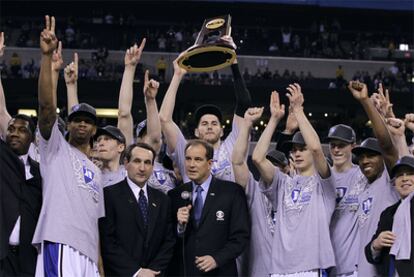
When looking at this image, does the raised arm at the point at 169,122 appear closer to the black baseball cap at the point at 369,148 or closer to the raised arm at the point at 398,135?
the black baseball cap at the point at 369,148

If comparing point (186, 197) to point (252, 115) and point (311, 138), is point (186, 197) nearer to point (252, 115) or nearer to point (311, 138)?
point (252, 115)

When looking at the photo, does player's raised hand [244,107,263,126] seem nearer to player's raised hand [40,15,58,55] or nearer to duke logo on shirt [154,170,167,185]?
duke logo on shirt [154,170,167,185]

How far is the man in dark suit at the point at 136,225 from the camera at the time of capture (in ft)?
22.2

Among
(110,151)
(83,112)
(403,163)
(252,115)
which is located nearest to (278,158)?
(252,115)

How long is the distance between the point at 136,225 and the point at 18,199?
106 cm

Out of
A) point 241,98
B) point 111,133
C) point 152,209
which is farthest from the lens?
point 241,98

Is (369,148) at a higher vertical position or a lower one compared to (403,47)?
lower

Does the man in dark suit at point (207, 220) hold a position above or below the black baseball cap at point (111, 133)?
below

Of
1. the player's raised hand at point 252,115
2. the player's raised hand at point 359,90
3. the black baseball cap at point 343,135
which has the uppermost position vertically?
the player's raised hand at point 359,90

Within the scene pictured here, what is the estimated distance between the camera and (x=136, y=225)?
686 centimetres

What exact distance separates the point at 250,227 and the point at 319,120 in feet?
86.8

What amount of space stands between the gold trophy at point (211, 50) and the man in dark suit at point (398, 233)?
73.4 inches

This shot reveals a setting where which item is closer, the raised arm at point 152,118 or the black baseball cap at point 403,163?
the black baseball cap at point 403,163

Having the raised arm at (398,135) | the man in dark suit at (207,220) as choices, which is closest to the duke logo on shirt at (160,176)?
the man in dark suit at (207,220)
